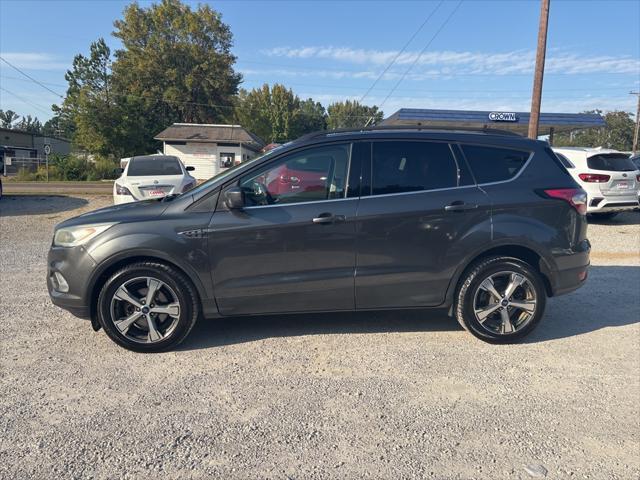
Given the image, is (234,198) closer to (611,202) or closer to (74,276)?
(74,276)

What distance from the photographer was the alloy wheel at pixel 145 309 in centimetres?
395

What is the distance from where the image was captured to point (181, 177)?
36.8 ft

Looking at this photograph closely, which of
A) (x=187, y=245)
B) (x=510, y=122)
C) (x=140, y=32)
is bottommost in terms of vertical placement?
(x=187, y=245)

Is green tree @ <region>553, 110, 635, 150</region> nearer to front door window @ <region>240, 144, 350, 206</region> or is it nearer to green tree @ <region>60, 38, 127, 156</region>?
green tree @ <region>60, 38, 127, 156</region>

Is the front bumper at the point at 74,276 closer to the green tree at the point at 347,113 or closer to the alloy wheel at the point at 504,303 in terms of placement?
the alloy wheel at the point at 504,303

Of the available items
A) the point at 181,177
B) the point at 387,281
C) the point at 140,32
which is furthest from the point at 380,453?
the point at 140,32

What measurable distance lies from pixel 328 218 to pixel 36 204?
1496cm

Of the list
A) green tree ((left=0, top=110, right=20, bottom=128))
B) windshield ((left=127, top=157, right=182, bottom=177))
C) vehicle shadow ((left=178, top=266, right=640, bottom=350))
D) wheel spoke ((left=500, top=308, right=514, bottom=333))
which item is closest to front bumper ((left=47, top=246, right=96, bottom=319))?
vehicle shadow ((left=178, top=266, right=640, bottom=350))

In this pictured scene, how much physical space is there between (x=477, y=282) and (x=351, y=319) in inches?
52.9

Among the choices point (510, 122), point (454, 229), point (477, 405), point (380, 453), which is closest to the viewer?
point (380, 453)

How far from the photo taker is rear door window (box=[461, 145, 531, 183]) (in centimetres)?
435

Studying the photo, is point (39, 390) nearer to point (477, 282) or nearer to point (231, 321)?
point (231, 321)

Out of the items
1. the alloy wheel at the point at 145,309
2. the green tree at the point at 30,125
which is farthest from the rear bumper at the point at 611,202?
the green tree at the point at 30,125

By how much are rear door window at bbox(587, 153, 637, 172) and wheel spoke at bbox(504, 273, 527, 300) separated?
330 inches
